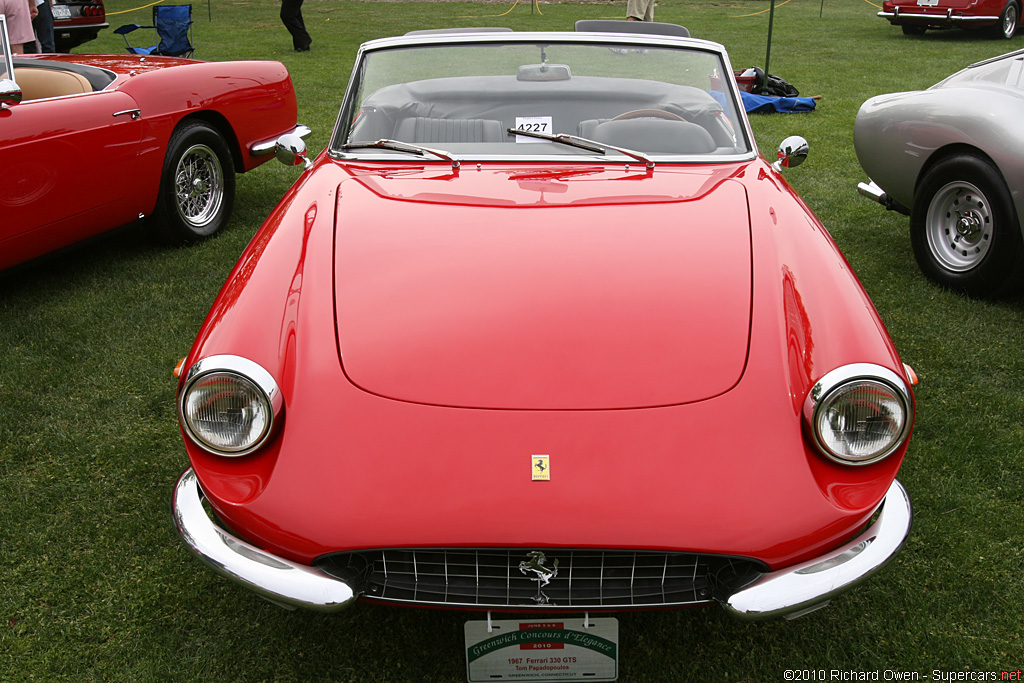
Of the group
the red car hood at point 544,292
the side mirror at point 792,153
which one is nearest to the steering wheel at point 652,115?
the side mirror at point 792,153

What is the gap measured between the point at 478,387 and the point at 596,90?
5.40ft

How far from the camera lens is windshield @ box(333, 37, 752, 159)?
2922mm

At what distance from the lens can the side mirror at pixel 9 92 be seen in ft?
11.7

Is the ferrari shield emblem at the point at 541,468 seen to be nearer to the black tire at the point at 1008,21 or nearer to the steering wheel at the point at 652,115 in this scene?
the steering wheel at the point at 652,115

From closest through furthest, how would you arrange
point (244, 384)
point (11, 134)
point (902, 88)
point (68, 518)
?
point (244, 384) → point (68, 518) → point (11, 134) → point (902, 88)

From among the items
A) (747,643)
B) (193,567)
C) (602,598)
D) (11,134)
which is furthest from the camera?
(11,134)

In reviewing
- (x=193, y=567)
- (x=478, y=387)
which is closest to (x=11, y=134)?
(x=193, y=567)

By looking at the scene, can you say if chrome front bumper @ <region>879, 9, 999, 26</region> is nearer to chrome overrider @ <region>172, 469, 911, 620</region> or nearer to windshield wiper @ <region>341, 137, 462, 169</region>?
windshield wiper @ <region>341, 137, 462, 169</region>

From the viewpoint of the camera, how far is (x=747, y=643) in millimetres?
2145

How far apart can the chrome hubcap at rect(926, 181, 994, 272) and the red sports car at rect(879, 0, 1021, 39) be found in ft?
40.6

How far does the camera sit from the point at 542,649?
5.87ft

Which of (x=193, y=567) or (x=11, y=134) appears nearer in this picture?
(x=193, y=567)

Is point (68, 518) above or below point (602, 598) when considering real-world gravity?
below

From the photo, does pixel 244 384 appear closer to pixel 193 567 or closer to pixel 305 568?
pixel 305 568
